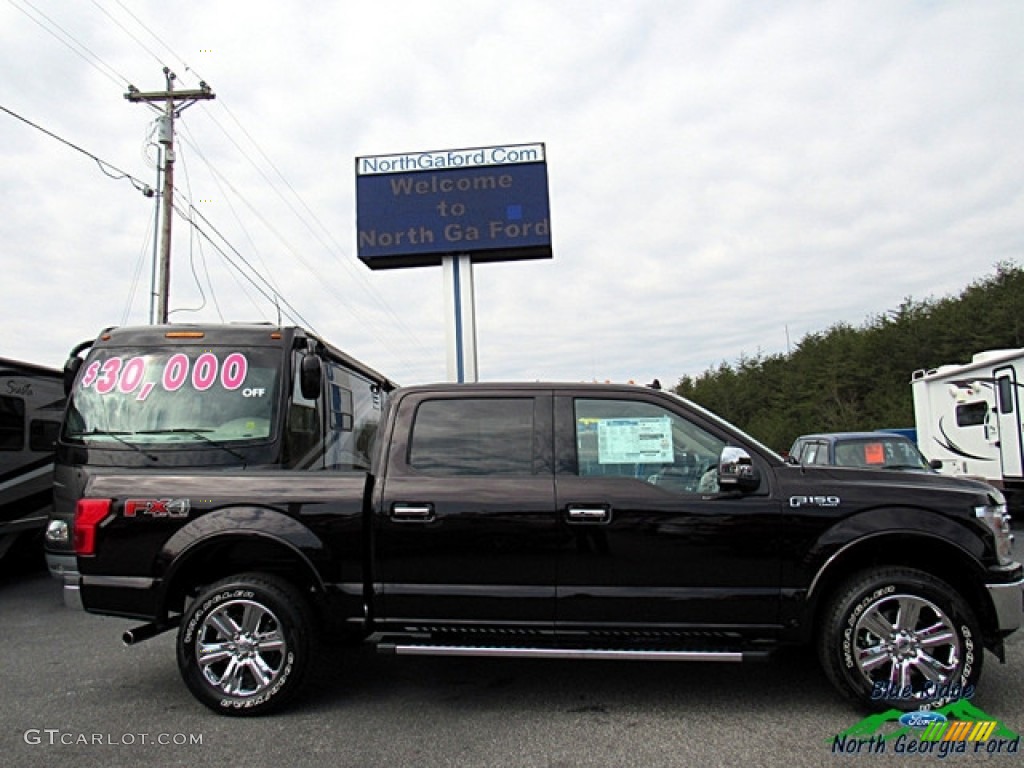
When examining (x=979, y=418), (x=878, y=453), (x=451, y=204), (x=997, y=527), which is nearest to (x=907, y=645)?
(x=997, y=527)

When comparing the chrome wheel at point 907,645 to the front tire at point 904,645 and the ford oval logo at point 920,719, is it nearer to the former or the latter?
the front tire at point 904,645

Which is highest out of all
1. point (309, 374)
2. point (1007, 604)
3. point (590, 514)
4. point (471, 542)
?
point (309, 374)

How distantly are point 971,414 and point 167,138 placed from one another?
19.4 meters

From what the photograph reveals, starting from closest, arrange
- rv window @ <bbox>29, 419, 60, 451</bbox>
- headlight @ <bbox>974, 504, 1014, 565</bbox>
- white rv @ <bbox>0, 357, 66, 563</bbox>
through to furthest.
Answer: headlight @ <bbox>974, 504, 1014, 565</bbox>
white rv @ <bbox>0, 357, 66, 563</bbox>
rv window @ <bbox>29, 419, 60, 451</bbox>

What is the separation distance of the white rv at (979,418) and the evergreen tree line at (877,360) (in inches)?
360

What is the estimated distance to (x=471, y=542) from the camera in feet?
14.0

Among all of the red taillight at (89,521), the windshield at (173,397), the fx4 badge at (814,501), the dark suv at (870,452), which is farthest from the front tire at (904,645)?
the dark suv at (870,452)

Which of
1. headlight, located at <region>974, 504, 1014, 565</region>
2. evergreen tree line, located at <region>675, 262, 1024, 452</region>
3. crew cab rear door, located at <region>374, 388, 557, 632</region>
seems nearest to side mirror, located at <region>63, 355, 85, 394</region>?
crew cab rear door, located at <region>374, 388, 557, 632</region>

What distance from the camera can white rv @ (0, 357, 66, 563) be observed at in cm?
903

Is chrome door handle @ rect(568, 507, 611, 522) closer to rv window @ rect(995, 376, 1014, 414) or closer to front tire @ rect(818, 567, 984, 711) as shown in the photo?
front tire @ rect(818, 567, 984, 711)

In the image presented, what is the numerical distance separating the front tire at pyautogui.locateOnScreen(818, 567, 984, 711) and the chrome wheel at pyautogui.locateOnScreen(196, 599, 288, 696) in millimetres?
3112

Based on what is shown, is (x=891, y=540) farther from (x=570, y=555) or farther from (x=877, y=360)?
(x=877, y=360)

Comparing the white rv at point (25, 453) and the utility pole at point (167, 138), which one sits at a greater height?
the utility pole at point (167, 138)

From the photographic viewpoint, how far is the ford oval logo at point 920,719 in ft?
12.7
